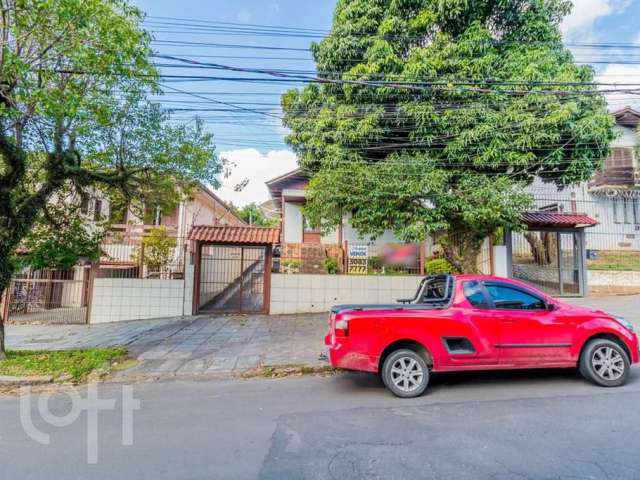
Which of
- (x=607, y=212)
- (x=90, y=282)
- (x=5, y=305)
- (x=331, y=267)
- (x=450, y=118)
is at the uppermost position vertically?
(x=450, y=118)

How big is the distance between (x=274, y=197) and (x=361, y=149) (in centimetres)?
897

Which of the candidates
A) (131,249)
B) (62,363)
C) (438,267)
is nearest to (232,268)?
(131,249)

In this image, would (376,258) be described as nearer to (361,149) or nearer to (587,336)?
(361,149)

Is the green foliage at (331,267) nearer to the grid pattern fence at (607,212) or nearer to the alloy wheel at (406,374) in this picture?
the alloy wheel at (406,374)

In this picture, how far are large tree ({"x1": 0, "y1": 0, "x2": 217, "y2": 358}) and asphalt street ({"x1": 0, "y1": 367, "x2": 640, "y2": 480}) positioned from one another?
12.9 ft

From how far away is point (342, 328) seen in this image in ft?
15.3

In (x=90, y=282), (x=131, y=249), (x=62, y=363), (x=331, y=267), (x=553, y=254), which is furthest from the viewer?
(x=131, y=249)

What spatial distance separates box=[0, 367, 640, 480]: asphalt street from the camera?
9.42 feet

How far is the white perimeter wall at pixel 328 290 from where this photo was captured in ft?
37.6

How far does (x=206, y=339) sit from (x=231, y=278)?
4.16 m

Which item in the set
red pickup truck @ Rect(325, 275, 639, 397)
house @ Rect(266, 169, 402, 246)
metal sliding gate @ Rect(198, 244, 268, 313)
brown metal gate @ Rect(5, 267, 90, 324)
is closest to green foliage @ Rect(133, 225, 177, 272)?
metal sliding gate @ Rect(198, 244, 268, 313)

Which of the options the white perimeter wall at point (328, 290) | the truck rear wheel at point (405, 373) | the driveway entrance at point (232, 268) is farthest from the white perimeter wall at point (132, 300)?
the truck rear wheel at point (405, 373)

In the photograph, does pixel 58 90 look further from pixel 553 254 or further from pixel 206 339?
pixel 553 254


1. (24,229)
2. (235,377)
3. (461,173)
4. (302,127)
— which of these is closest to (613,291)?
(461,173)
